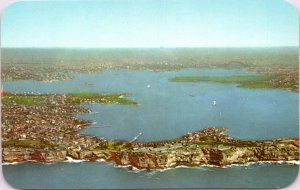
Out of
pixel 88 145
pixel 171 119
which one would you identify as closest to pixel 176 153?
pixel 171 119

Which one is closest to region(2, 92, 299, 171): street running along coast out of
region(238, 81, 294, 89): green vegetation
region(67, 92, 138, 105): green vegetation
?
region(67, 92, 138, 105): green vegetation

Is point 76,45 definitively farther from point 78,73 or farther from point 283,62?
point 283,62

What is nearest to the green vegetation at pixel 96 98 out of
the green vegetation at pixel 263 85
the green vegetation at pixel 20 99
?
the green vegetation at pixel 20 99

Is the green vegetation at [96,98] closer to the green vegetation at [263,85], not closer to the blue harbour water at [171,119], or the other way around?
the blue harbour water at [171,119]

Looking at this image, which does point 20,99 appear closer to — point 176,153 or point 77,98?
point 77,98

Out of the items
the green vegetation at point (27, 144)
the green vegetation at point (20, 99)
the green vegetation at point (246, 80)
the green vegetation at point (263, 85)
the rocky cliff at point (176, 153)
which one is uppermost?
the green vegetation at point (246, 80)

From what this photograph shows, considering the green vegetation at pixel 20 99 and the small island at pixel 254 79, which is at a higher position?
the small island at pixel 254 79
